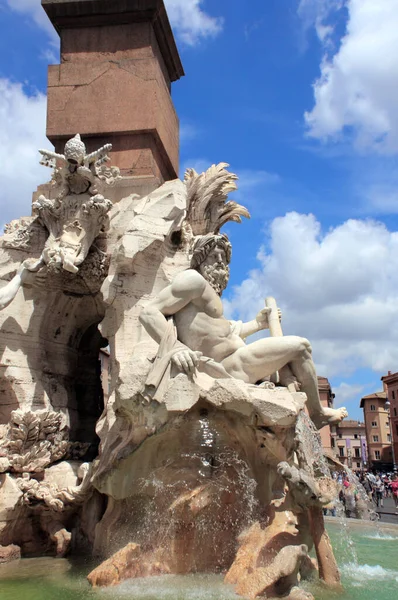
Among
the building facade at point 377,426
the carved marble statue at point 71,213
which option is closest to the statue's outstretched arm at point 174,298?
the carved marble statue at point 71,213

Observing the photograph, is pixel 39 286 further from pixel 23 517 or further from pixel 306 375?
pixel 306 375

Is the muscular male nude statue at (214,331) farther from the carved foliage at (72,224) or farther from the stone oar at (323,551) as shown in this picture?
the carved foliage at (72,224)

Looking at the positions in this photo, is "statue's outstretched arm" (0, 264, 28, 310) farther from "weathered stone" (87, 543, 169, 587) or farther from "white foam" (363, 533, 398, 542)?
"white foam" (363, 533, 398, 542)

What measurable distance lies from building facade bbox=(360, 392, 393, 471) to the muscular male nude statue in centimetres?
5492

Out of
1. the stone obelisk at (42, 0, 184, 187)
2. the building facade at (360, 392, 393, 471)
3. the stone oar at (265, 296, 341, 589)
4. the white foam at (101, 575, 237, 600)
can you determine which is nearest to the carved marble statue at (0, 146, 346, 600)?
the stone oar at (265, 296, 341, 589)

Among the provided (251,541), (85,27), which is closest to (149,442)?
(251,541)

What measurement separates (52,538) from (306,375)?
3.56 meters

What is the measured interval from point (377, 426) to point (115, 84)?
55192 mm

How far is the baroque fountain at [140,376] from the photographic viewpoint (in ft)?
17.7

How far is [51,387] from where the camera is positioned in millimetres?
7863

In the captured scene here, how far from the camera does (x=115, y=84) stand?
901cm

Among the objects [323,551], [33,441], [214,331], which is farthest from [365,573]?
[33,441]

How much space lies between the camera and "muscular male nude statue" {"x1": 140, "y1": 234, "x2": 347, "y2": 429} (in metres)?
5.91

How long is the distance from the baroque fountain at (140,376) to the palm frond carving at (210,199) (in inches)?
0.8
